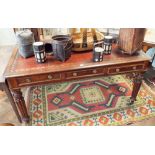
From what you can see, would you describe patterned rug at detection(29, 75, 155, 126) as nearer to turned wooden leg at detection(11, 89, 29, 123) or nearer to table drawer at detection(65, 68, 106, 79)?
turned wooden leg at detection(11, 89, 29, 123)

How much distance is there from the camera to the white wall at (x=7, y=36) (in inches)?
72.5

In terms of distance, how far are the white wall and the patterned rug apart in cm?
72

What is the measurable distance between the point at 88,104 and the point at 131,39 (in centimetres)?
83

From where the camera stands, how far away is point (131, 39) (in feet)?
4.16

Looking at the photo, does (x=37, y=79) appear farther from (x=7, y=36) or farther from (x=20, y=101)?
(x=7, y=36)

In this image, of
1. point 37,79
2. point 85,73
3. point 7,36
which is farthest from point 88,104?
point 7,36

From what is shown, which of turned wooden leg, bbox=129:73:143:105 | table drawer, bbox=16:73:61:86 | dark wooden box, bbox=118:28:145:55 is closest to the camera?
table drawer, bbox=16:73:61:86

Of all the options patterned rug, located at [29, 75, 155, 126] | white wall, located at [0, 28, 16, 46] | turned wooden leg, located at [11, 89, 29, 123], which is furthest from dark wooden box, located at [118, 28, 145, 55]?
white wall, located at [0, 28, 16, 46]

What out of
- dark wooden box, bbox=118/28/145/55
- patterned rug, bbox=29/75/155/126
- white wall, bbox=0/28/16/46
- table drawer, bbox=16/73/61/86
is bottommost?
patterned rug, bbox=29/75/155/126

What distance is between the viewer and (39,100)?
174 cm

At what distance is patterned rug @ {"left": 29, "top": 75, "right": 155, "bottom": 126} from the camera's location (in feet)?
5.00
